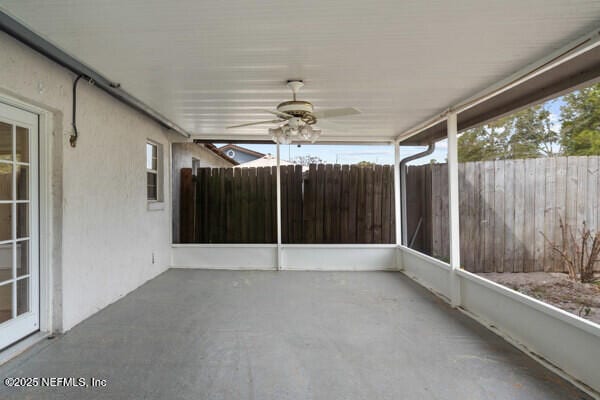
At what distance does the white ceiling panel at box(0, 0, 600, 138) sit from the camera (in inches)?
68.4

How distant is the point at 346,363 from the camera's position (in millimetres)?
2277

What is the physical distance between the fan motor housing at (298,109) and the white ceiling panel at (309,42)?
0.23m

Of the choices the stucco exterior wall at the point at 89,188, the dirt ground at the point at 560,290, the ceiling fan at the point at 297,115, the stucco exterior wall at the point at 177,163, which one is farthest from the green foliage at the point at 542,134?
the stucco exterior wall at the point at 177,163

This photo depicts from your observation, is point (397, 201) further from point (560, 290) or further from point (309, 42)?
point (309, 42)

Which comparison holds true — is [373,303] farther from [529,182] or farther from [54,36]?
[54,36]

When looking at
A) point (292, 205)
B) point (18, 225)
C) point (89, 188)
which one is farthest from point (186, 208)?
point (18, 225)

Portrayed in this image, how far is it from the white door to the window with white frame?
2.28 metres

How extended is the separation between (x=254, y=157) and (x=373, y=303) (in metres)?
13.0

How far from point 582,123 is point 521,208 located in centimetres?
129

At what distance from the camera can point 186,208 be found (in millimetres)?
5547

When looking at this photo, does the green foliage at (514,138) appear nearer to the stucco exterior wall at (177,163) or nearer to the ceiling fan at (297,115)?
the ceiling fan at (297,115)

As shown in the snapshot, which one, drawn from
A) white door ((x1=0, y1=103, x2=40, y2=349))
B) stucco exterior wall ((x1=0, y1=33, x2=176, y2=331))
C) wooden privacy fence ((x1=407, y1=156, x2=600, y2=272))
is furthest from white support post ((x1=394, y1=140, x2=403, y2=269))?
white door ((x1=0, y1=103, x2=40, y2=349))

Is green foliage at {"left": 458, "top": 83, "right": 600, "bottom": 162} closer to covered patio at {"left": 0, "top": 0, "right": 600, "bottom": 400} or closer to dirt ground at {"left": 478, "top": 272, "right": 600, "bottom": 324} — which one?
covered patio at {"left": 0, "top": 0, "right": 600, "bottom": 400}

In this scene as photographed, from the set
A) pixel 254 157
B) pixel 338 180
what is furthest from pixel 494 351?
pixel 254 157
